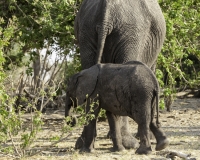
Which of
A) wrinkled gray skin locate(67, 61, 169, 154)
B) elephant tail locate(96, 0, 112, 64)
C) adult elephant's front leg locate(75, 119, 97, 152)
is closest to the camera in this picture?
wrinkled gray skin locate(67, 61, 169, 154)

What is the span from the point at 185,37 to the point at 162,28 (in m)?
3.11

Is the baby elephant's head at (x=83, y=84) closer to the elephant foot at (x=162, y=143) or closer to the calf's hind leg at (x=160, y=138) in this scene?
the calf's hind leg at (x=160, y=138)

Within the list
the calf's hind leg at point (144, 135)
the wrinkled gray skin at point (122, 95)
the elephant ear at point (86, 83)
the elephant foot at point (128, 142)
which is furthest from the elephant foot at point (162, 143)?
the elephant ear at point (86, 83)

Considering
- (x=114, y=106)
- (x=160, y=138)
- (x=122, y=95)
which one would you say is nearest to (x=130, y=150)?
(x=160, y=138)

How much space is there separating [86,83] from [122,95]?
0.51 metres

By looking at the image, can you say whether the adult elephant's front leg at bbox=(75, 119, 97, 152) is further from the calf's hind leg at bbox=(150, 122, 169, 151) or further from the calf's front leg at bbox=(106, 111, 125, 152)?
the calf's hind leg at bbox=(150, 122, 169, 151)

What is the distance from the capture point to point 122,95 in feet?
20.8

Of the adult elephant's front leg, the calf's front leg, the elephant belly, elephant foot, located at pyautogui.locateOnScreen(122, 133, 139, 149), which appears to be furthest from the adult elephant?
the elephant belly

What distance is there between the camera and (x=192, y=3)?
11.3 metres

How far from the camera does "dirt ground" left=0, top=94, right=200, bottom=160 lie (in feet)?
20.9

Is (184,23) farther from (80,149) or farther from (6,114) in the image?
(6,114)

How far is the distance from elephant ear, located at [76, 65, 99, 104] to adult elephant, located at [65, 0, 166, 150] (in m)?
0.38

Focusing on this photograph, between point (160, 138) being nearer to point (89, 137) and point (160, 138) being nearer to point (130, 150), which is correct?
point (130, 150)

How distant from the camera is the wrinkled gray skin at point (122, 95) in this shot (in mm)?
6242
